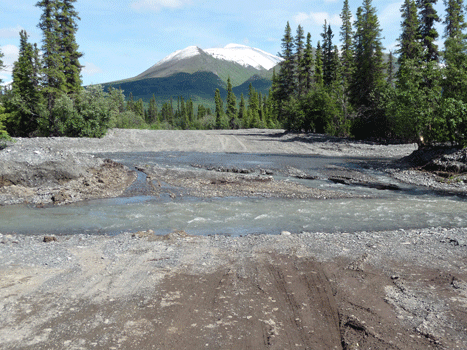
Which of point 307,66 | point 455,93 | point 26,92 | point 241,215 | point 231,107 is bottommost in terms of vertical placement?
point 241,215

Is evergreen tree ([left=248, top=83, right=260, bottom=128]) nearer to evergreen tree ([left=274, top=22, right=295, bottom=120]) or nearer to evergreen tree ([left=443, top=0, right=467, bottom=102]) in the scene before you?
evergreen tree ([left=274, top=22, right=295, bottom=120])

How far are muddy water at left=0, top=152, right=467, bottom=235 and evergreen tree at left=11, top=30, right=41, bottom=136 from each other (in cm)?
3477

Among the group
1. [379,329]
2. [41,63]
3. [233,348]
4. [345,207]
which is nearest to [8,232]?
[233,348]

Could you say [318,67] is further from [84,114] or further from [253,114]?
[253,114]

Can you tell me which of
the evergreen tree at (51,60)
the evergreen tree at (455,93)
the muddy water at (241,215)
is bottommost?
the muddy water at (241,215)

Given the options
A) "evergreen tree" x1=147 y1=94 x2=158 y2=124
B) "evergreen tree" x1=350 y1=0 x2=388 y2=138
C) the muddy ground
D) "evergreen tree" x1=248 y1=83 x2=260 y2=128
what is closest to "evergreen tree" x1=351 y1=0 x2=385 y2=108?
"evergreen tree" x1=350 y1=0 x2=388 y2=138

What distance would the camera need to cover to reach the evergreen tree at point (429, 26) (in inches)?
1529

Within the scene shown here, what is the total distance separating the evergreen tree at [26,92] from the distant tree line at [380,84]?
114 ft

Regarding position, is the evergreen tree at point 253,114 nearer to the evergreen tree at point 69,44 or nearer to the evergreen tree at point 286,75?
the evergreen tree at point 286,75

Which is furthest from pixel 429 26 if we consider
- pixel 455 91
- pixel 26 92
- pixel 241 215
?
pixel 26 92

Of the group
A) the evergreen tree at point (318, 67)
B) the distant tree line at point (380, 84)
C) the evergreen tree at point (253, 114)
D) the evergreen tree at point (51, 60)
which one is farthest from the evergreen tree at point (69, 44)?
the evergreen tree at point (253, 114)

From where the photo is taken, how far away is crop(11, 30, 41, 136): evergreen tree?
42.9m

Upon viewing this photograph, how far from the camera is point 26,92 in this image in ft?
143

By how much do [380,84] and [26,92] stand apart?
4416cm
